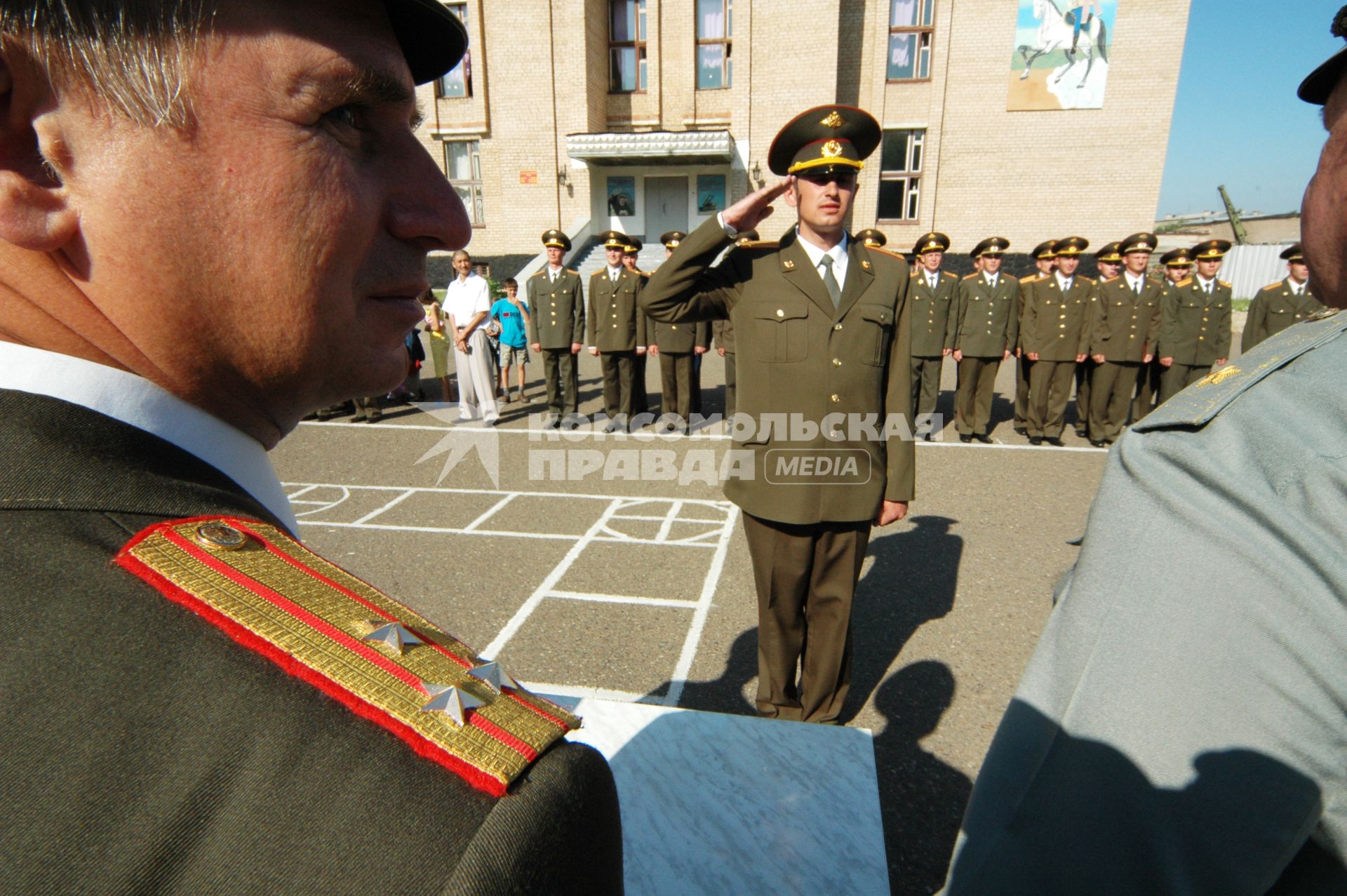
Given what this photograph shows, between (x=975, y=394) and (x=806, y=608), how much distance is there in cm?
652

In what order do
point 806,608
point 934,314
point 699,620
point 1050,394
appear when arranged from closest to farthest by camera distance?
1. point 806,608
2. point 699,620
3. point 1050,394
4. point 934,314

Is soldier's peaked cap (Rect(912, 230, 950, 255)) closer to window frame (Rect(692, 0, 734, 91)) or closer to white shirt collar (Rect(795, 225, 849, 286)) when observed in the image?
white shirt collar (Rect(795, 225, 849, 286))

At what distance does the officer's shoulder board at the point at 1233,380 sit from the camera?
716 millimetres

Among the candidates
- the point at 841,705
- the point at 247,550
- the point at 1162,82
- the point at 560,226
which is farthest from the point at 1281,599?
the point at 1162,82

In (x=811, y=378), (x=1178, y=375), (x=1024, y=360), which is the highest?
(x=811, y=378)

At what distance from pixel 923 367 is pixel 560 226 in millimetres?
13668

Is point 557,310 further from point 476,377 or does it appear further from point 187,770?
point 187,770

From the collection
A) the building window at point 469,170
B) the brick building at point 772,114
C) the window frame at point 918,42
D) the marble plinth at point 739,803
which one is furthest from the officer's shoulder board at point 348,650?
the window frame at point 918,42

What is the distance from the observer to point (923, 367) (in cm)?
880

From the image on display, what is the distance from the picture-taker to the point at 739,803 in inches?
54.7

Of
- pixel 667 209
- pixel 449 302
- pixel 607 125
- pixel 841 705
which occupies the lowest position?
pixel 841 705

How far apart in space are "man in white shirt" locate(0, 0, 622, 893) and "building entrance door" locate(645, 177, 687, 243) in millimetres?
20396

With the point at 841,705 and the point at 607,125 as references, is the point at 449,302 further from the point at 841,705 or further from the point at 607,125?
the point at 607,125

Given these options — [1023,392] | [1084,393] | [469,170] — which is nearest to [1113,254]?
[1084,393]
